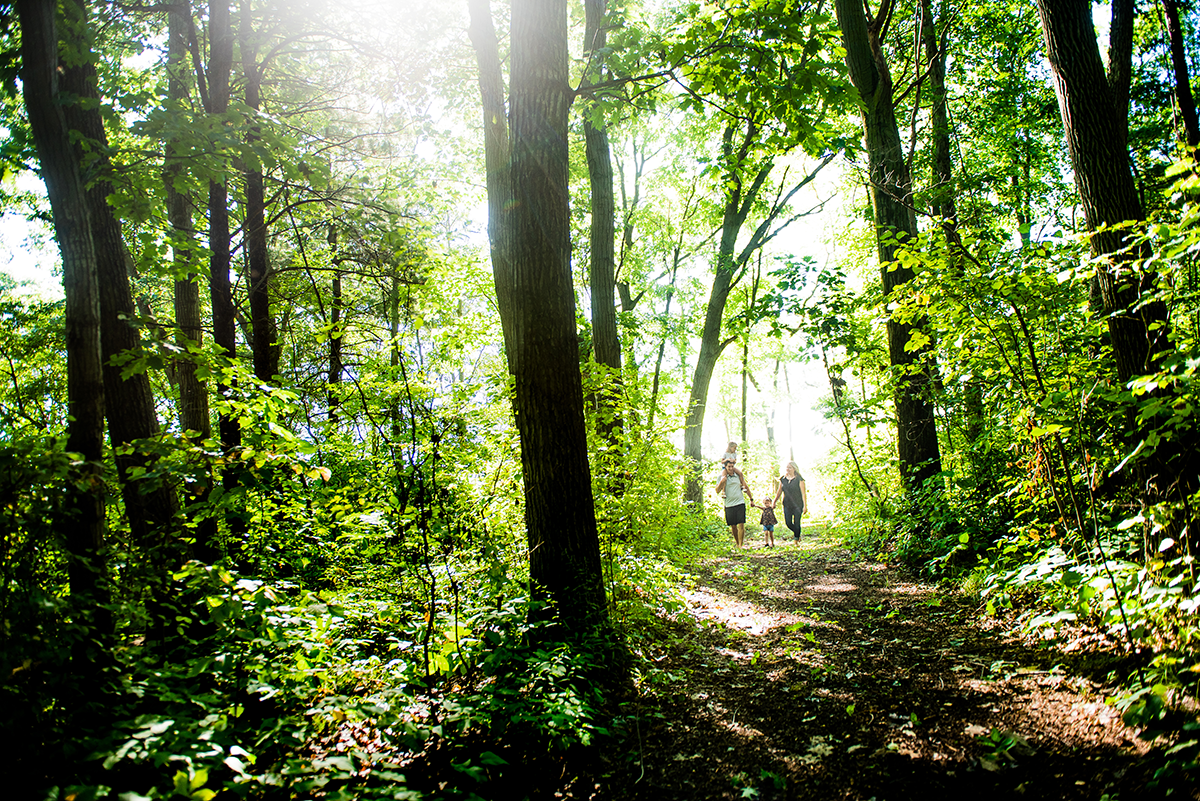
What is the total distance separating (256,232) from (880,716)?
7721 mm

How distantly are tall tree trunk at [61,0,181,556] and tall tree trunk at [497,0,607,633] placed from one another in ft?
8.01

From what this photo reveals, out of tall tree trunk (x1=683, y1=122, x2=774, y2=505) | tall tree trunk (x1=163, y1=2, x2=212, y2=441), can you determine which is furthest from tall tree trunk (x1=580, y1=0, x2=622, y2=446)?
tall tree trunk (x1=163, y1=2, x2=212, y2=441)

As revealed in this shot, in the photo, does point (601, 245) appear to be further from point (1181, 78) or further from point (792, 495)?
point (792, 495)

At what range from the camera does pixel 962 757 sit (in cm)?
265

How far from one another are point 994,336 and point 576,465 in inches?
114

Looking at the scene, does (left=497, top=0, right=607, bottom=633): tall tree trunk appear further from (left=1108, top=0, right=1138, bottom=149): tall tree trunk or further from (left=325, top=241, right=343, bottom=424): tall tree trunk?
(left=1108, top=0, right=1138, bottom=149): tall tree trunk

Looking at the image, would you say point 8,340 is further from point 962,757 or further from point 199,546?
point 962,757

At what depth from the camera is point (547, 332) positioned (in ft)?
13.5

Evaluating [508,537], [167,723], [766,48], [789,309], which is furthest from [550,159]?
[789,309]

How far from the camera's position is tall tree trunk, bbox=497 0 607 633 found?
4008mm

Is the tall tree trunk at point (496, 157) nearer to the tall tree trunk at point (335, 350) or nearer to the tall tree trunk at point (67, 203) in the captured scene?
the tall tree trunk at point (335, 350)

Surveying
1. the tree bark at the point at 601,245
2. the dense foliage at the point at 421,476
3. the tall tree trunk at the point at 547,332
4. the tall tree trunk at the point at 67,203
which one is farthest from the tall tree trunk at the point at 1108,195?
the tall tree trunk at the point at 67,203

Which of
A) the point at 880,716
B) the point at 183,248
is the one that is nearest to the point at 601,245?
the point at 183,248

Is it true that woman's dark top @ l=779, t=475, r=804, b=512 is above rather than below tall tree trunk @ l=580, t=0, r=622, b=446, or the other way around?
below
